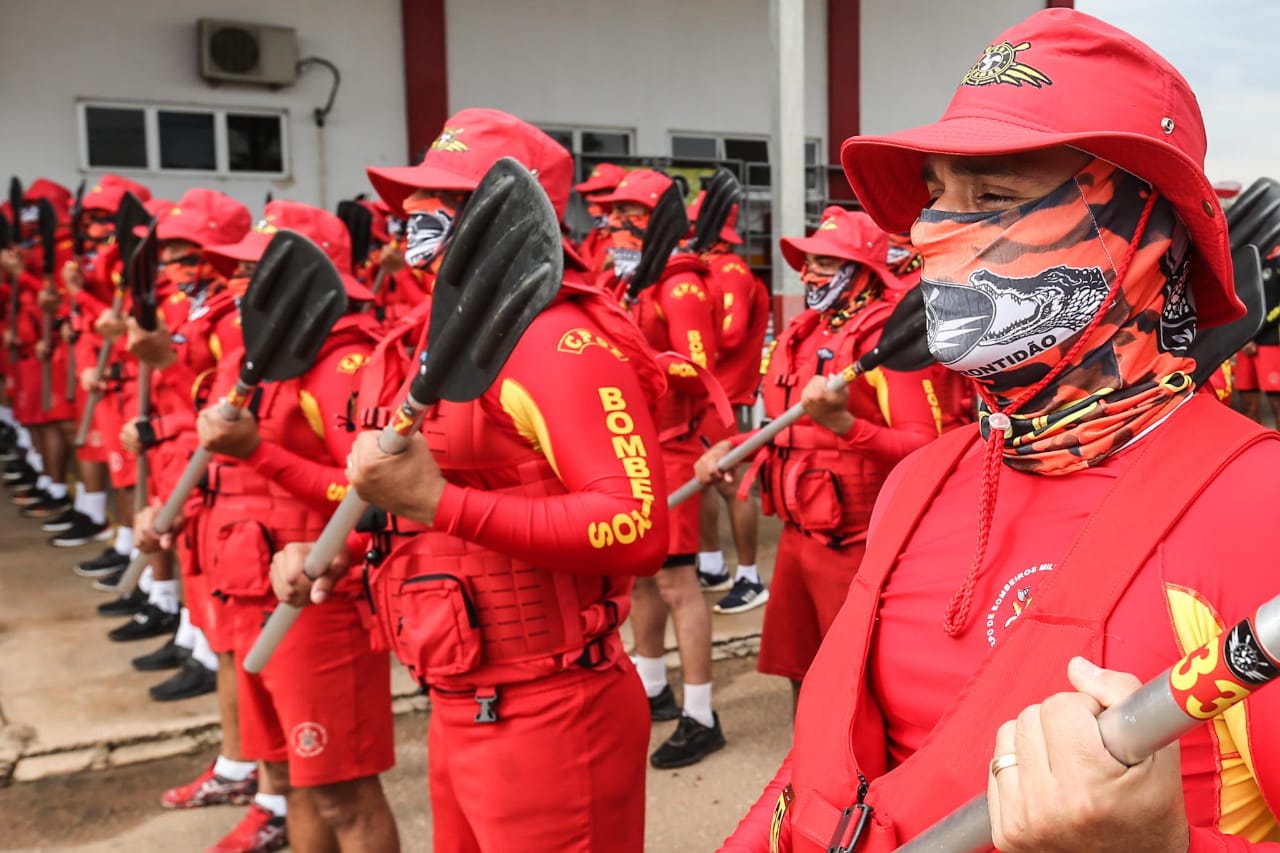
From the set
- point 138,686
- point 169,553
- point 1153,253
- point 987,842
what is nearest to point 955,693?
point 987,842

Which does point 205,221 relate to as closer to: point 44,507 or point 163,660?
point 163,660

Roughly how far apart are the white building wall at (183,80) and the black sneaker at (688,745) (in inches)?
384

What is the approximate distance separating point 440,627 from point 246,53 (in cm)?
1182

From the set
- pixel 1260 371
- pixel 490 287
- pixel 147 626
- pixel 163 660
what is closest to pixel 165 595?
pixel 147 626

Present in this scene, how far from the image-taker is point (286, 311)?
11.0ft

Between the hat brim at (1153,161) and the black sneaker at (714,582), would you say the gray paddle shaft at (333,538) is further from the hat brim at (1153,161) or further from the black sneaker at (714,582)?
the black sneaker at (714,582)

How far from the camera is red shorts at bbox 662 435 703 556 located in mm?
5461

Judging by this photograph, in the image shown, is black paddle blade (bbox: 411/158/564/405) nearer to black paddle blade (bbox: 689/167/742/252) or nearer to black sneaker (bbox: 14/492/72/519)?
black paddle blade (bbox: 689/167/742/252)

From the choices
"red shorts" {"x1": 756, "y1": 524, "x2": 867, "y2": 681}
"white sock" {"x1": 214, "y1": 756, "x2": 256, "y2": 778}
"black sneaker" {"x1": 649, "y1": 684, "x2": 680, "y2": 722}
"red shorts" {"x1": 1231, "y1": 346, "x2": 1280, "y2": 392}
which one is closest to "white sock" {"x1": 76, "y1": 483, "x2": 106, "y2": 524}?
"white sock" {"x1": 214, "y1": 756, "x2": 256, "y2": 778}

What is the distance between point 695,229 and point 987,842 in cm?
631

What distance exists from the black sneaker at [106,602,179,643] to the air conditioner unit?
7.63m

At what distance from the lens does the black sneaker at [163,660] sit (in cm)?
640

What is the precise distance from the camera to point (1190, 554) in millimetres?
1267

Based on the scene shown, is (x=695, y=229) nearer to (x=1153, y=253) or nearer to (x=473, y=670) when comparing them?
(x=473, y=670)
